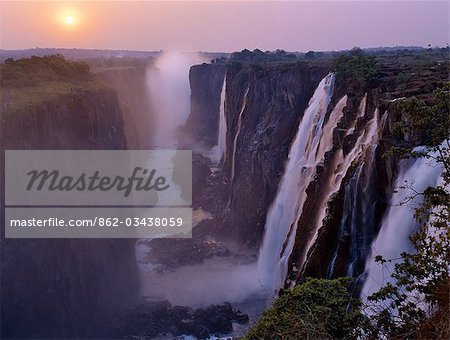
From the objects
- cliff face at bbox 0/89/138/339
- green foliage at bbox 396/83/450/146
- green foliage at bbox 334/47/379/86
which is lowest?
cliff face at bbox 0/89/138/339

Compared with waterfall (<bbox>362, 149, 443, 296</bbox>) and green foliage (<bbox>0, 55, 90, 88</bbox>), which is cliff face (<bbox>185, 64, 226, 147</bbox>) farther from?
waterfall (<bbox>362, 149, 443, 296</bbox>)

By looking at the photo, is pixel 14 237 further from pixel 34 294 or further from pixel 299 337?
pixel 299 337

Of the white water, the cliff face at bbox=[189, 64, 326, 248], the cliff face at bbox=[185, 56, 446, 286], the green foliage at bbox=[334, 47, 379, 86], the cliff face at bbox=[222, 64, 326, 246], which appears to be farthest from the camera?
the white water

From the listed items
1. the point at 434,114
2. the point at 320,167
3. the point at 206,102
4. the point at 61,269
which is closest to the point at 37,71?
the point at 61,269

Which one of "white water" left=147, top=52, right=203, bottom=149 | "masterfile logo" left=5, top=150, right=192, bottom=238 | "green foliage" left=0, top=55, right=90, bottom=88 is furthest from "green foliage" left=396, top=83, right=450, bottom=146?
"white water" left=147, top=52, right=203, bottom=149

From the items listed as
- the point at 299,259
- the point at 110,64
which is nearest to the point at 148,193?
the point at 299,259

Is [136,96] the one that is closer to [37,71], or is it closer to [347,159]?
[37,71]
